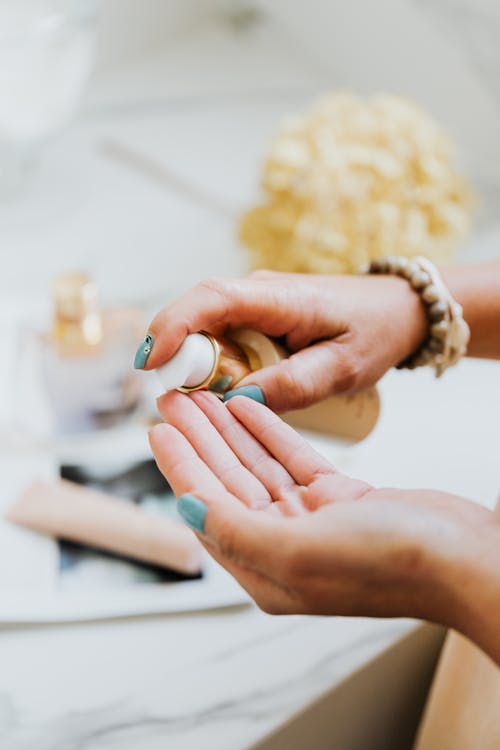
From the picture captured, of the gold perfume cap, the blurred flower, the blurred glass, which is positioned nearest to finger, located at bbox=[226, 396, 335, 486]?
the gold perfume cap

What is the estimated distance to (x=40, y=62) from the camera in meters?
0.88

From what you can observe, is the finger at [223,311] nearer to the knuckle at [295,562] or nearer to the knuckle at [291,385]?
the knuckle at [291,385]

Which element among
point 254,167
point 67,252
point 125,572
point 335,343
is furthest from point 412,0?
point 125,572

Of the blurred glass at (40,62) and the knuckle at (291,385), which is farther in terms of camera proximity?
the blurred glass at (40,62)

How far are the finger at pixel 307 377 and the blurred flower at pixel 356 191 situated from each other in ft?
0.99

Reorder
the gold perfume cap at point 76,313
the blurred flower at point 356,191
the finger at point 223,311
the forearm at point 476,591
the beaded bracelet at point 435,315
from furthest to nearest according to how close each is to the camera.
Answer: the blurred flower at point 356,191
the gold perfume cap at point 76,313
the beaded bracelet at point 435,315
the finger at point 223,311
the forearm at point 476,591

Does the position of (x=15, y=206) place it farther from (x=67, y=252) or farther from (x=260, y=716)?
(x=260, y=716)

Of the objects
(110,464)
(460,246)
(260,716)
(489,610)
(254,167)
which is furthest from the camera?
(254,167)

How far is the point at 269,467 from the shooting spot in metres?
0.45

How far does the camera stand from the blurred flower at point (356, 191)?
830 millimetres

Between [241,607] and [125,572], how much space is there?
0.09 meters

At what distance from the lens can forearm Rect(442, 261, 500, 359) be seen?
59 cm

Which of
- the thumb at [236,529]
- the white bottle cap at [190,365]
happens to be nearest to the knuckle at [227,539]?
the thumb at [236,529]

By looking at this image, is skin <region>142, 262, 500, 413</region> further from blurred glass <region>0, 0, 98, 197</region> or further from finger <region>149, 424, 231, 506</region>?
blurred glass <region>0, 0, 98, 197</region>
